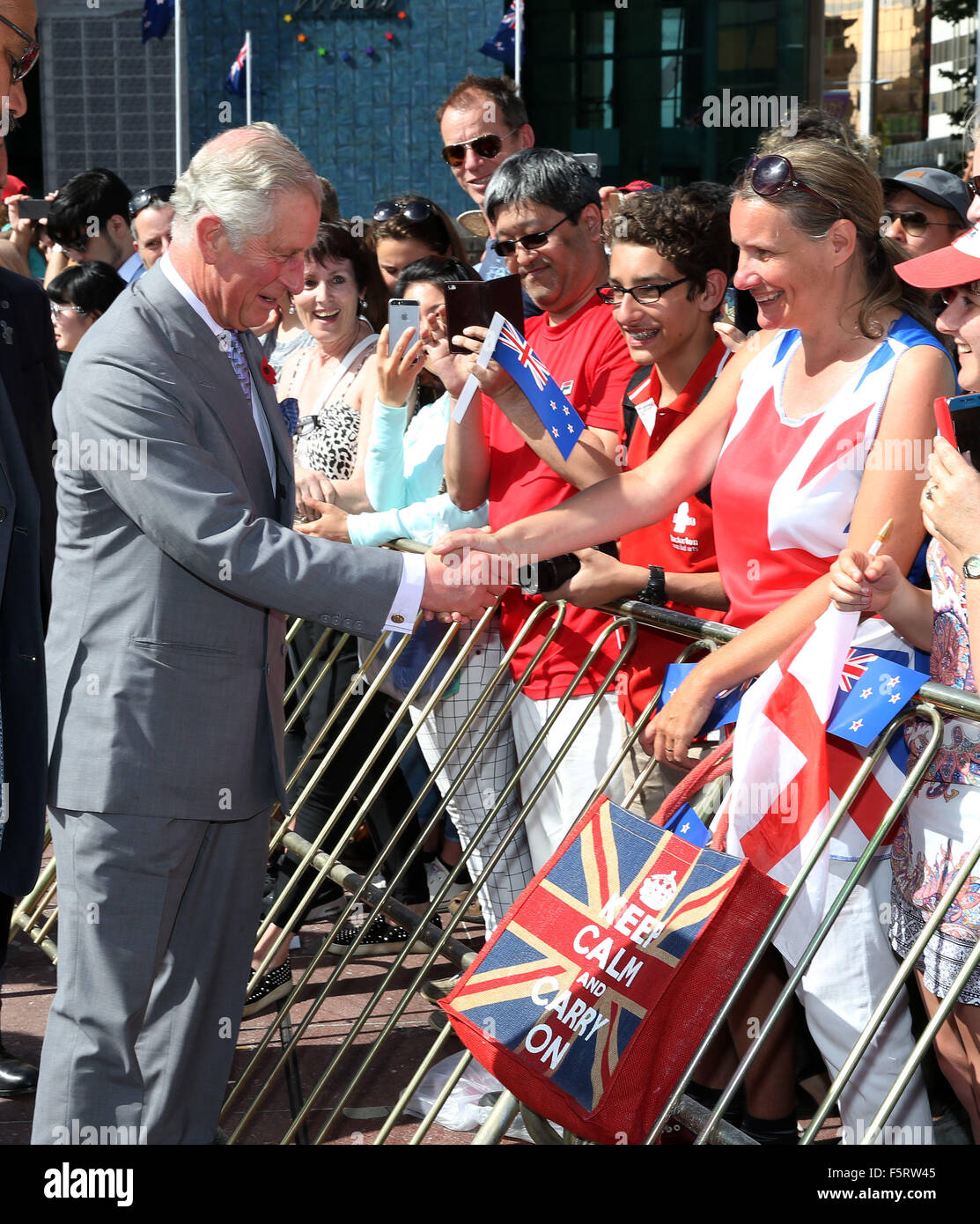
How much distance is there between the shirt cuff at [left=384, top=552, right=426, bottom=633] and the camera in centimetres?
322

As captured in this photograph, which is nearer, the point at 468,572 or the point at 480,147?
the point at 468,572

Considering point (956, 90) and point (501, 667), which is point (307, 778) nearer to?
point (501, 667)

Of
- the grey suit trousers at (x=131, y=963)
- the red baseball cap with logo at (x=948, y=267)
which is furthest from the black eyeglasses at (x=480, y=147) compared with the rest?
the grey suit trousers at (x=131, y=963)

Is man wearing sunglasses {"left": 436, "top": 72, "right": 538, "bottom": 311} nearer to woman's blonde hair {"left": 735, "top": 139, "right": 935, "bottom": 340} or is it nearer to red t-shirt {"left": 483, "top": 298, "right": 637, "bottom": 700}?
red t-shirt {"left": 483, "top": 298, "right": 637, "bottom": 700}

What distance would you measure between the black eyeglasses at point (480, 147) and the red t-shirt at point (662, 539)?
2.35 metres

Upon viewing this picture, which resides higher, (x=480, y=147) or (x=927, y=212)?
(x=480, y=147)

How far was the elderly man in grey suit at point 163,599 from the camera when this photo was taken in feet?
9.80

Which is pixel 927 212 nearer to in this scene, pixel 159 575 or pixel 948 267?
pixel 948 267

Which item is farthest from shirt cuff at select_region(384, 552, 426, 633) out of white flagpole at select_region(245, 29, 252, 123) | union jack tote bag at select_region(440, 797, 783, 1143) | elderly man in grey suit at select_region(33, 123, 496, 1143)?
white flagpole at select_region(245, 29, 252, 123)

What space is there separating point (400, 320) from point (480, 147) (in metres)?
1.82

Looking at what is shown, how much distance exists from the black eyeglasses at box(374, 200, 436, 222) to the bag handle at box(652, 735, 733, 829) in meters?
3.31

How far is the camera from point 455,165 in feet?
19.8

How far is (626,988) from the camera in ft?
8.04

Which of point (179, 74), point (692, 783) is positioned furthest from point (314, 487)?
point (179, 74)
